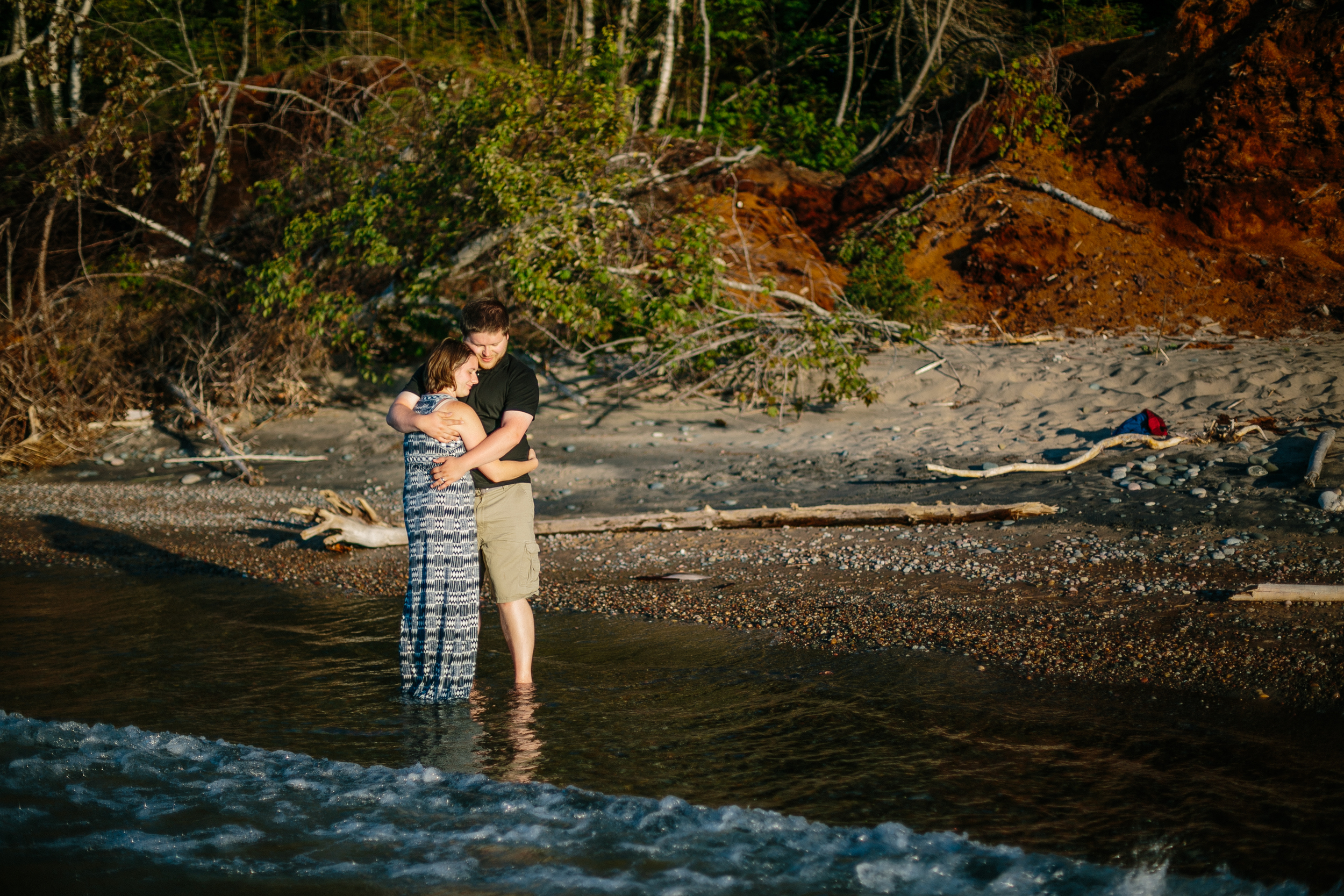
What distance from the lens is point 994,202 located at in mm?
13891

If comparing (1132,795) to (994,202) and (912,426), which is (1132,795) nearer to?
(912,426)

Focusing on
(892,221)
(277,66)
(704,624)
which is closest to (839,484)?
(704,624)

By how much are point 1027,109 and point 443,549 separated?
1315 cm

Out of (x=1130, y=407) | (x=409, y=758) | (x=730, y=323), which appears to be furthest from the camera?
(x=730, y=323)

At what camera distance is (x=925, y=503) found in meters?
7.41

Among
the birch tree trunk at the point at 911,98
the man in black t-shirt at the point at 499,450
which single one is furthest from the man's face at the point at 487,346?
the birch tree trunk at the point at 911,98

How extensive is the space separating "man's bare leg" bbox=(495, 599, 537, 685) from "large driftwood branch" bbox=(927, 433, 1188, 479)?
4156 millimetres

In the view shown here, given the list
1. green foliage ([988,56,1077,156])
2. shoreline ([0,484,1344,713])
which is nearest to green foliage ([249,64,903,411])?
shoreline ([0,484,1344,713])

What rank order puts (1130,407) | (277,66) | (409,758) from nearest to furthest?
(409,758) < (1130,407) < (277,66)

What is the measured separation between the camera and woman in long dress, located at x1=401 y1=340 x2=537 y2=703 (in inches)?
157

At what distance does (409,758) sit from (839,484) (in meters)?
5.10

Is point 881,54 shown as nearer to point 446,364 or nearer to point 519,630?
point 446,364

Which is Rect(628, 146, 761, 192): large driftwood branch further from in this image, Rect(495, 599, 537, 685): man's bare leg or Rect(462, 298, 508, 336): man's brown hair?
Rect(495, 599, 537, 685): man's bare leg

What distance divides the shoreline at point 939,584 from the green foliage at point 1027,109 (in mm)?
9284
